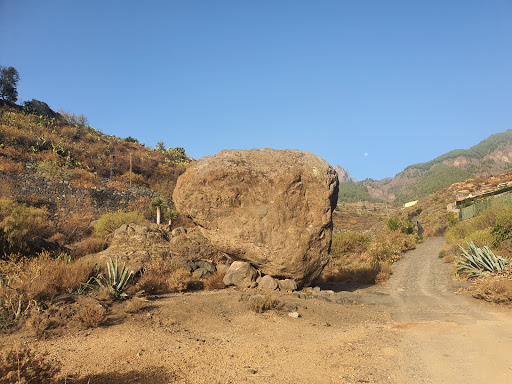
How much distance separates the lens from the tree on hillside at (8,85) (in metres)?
49.3

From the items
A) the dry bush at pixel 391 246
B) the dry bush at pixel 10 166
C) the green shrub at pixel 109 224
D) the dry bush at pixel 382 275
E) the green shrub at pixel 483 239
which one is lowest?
the dry bush at pixel 382 275

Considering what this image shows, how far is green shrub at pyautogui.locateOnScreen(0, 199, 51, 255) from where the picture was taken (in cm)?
1258

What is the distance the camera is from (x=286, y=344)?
489cm

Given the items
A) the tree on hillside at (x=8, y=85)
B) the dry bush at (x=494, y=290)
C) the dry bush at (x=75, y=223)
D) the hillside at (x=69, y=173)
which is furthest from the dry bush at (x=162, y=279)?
the tree on hillside at (x=8, y=85)

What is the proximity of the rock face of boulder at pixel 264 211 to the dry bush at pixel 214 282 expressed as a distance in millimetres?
896

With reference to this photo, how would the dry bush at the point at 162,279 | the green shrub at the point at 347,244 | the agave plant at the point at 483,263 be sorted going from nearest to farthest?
the dry bush at the point at 162,279 < the agave plant at the point at 483,263 < the green shrub at the point at 347,244

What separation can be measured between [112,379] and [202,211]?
5436 mm

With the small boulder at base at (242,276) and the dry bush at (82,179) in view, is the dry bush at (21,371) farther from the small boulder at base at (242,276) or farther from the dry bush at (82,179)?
the dry bush at (82,179)

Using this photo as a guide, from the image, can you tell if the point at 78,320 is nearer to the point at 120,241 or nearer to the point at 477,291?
the point at 120,241

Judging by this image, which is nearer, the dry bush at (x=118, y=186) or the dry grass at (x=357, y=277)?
the dry grass at (x=357, y=277)

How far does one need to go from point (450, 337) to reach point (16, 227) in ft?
51.6

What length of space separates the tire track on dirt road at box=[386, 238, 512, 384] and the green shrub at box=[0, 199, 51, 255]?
488 inches

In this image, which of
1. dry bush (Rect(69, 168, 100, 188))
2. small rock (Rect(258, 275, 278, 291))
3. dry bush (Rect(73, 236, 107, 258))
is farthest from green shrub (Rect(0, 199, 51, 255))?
dry bush (Rect(69, 168, 100, 188))

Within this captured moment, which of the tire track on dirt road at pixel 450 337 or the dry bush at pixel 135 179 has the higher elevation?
the dry bush at pixel 135 179
